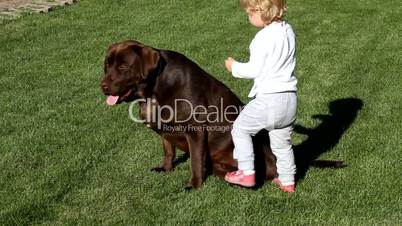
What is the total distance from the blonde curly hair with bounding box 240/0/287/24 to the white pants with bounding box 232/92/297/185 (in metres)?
0.62

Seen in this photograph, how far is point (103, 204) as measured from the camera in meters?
5.02

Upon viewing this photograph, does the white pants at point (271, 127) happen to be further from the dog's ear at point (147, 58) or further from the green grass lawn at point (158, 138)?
the dog's ear at point (147, 58)

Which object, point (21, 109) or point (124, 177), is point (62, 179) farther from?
point (21, 109)

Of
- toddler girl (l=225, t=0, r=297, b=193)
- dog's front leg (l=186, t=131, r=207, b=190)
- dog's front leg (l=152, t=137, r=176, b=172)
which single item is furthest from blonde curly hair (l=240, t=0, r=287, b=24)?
dog's front leg (l=152, t=137, r=176, b=172)

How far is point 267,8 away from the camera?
4.57m

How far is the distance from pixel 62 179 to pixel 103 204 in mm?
659

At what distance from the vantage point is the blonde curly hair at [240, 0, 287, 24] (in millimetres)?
4566

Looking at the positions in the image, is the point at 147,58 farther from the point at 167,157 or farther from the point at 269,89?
the point at 167,157

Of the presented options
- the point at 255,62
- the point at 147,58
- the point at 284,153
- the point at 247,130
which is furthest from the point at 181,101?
the point at 284,153

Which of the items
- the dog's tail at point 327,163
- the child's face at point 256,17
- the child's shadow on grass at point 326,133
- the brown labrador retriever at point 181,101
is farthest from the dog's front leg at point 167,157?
the child's face at point 256,17

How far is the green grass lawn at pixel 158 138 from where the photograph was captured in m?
4.94

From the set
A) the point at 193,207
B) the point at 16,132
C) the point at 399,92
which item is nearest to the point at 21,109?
the point at 16,132

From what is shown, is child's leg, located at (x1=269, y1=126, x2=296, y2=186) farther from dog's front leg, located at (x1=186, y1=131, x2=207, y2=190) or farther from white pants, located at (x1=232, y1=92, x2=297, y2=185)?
dog's front leg, located at (x1=186, y1=131, x2=207, y2=190)

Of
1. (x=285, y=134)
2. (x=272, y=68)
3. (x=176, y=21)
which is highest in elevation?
(x=272, y=68)
